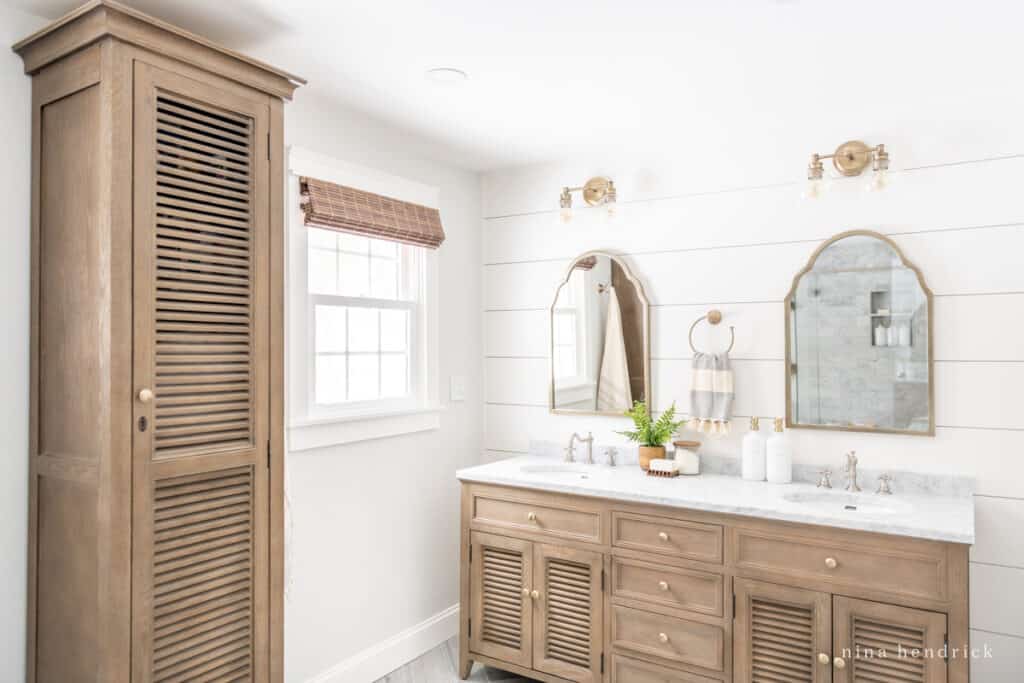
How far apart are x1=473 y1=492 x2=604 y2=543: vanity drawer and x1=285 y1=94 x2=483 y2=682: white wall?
429mm

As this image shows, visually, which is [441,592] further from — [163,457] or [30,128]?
[30,128]

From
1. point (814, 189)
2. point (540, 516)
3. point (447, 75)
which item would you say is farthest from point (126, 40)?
point (814, 189)

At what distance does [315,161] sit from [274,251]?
2.26 feet

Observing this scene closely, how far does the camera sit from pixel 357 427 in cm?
295

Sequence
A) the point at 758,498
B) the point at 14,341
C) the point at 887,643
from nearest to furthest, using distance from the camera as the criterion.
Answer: the point at 14,341
the point at 887,643
the point at 758,498

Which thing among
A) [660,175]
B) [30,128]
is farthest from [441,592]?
[30,128]

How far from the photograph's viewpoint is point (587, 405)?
3.46 metres

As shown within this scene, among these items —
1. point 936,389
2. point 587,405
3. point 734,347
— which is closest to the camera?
point 936,389

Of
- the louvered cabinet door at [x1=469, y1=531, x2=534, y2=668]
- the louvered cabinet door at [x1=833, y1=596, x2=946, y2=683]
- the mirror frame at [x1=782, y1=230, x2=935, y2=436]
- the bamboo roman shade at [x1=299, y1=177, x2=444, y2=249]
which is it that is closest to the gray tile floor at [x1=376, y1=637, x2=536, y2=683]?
the louvered cabinet door at [x1=469, y1=531, x2=534, y2=668]

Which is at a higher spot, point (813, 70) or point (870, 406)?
point (813, 70)

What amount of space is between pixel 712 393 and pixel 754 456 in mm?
315

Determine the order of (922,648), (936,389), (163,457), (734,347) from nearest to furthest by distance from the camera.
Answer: (163,457) < (922,648) < (936,389) < (734,347)

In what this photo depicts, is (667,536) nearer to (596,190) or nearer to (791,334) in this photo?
(791,334)

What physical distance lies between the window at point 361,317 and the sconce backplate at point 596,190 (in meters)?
0.85
